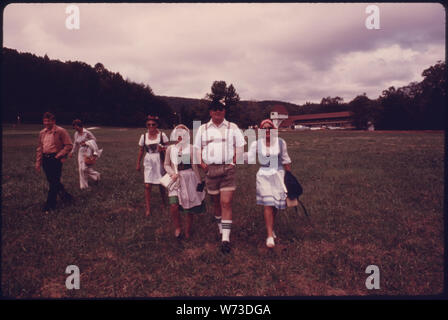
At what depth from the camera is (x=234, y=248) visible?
16.6 ft

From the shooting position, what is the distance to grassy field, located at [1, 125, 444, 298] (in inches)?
153

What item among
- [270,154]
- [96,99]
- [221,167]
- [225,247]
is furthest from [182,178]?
[96,99]

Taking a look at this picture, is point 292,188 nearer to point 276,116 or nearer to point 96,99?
point 276,116

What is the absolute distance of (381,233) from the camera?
5500 millimetres

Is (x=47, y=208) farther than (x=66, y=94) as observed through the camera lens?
No

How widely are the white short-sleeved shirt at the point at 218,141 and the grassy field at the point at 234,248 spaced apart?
179cm

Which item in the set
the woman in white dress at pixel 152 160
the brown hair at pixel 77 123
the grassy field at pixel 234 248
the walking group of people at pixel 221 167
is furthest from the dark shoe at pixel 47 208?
the walking group of people at pixel 221 167

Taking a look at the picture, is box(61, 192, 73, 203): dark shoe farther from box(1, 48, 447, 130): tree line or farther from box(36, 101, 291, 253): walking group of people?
box(1, 48, 447, 130): tree line

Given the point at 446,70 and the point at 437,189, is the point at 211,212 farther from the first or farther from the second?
the point at 437,189

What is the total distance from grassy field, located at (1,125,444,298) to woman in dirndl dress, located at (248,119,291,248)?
837mm

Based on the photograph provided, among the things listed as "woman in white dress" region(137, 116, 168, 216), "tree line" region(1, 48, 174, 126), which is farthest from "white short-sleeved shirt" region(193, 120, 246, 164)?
"tree line" region(1, 48, 174, 126)

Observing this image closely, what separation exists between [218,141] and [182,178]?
44.0 inches

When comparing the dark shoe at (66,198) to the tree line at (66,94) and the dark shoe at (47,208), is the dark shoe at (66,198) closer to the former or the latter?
the dark shoe at (47,208)

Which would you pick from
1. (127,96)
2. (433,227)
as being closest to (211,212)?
(433,227)
